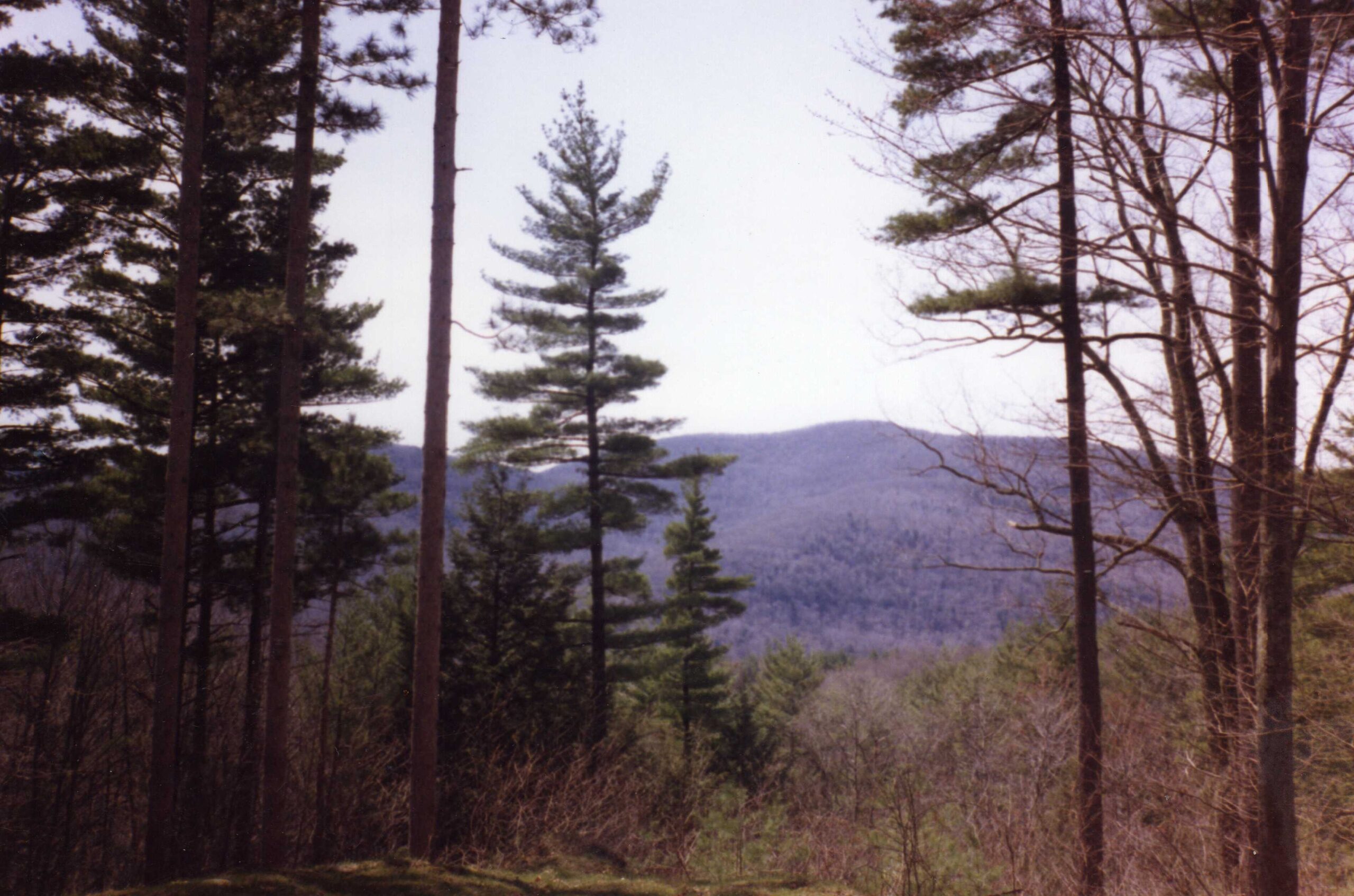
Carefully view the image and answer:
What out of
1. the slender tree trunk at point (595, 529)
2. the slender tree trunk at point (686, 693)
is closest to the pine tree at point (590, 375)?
the slender tree trunk at point (595, 529)

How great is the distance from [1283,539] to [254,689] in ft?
46.7

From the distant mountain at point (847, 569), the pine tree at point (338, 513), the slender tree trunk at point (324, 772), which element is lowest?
the distant mountain at point (847, 569)

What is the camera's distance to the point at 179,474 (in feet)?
28.5

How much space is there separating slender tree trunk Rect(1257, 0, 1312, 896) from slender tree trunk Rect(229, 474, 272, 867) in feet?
42.4

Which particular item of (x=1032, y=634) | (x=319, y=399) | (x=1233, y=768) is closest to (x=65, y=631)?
(x=319, y=399)

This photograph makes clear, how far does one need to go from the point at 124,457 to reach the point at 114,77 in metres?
6.41

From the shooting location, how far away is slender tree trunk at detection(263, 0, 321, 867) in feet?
28.1

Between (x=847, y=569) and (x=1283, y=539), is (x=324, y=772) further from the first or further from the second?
(x=847, y=569)

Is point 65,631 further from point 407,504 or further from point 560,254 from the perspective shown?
point 560,254

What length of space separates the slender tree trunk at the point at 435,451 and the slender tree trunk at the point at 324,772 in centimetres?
425

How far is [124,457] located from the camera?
13.2m

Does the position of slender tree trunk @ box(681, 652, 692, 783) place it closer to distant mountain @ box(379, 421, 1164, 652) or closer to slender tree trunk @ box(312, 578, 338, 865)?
slender tree trunk @ box(312, 578, 338, 865)

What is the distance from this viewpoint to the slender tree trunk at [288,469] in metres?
8.56

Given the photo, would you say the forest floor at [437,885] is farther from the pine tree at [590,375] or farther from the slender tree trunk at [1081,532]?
the pine tree at [590,375]
